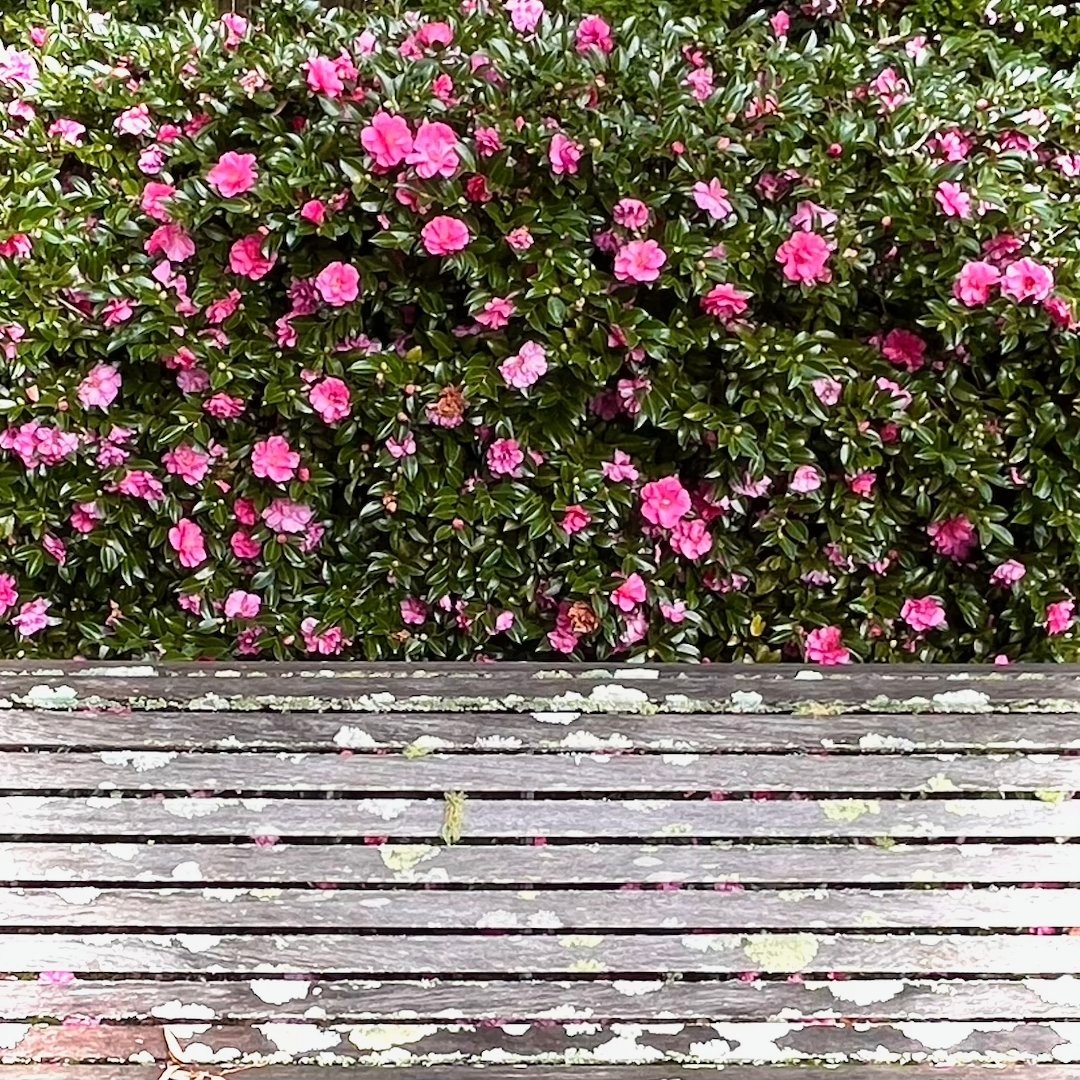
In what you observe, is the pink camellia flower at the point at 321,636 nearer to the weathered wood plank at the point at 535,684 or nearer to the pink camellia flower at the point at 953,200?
the weathered wood plank at the point at 535,684

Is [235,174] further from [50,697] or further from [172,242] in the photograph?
[50,697]

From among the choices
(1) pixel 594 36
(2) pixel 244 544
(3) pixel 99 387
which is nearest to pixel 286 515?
(2) pixel 244 544

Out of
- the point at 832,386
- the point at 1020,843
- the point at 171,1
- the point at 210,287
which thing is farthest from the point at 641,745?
the point at 171,1

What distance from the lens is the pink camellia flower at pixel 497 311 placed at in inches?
63.1

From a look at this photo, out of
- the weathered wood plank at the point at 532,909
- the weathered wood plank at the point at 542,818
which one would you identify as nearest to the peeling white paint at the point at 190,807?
the weathered wood plank at the point at 542,818

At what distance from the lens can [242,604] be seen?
1.78m

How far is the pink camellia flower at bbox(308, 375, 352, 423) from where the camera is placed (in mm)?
1644

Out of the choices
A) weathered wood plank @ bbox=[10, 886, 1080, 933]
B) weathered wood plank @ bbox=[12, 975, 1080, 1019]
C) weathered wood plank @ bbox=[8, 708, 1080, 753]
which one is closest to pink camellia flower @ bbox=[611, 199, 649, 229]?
weathered wood plank @ bbox=[8, 708, 1080, 753]

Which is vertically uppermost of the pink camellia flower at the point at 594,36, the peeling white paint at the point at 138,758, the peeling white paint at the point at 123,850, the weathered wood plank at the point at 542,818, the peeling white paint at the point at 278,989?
the pink camellia flower at the point at 594,36

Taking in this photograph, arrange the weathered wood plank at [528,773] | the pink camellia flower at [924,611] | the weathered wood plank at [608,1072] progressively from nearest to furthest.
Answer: the weathered wood plank at [608,1072] < the weathered wood plank at [528,773] < the pink camellia flower at [924,611]

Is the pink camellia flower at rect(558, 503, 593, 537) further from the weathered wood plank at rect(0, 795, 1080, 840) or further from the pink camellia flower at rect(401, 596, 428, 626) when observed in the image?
the weathered wood plank at rect(0, 795, 1080, 840)

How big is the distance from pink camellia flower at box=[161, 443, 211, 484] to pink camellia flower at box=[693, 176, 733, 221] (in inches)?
38.5

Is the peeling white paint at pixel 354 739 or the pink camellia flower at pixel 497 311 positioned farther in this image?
the pink camellia flower at pixel 497 311

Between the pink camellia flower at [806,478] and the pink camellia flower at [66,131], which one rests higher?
the pink camellia flower at [66,131]
